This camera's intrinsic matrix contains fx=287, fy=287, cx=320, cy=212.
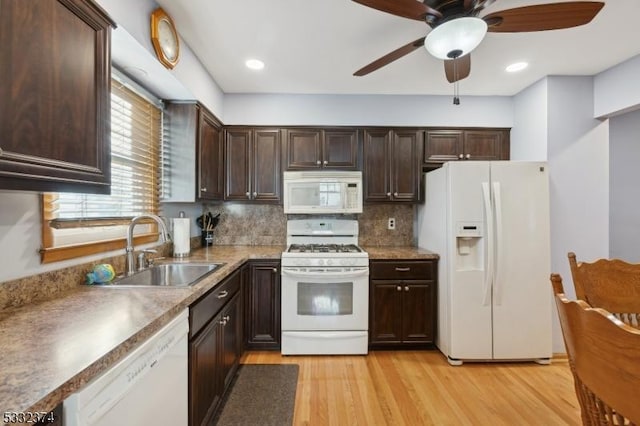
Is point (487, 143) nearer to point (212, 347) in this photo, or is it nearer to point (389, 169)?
point (389, 169)

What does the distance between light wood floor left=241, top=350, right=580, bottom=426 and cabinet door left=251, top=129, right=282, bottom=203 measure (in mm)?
1578

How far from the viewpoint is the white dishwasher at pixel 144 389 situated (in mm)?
760

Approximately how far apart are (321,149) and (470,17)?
5.95ft

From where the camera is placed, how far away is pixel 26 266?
126 centimetres

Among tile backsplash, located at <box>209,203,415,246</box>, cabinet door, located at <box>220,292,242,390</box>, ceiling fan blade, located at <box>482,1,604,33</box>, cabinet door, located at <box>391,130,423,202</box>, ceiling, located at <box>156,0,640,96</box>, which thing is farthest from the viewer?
tile backsplash, located at <box>209,203,415,246</box>

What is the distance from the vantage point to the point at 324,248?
9.75 feet

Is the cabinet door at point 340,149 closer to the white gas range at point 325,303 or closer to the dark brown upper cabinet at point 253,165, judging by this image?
the dark brown upper cabinet at point 253,165

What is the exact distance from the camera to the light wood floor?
189 cm

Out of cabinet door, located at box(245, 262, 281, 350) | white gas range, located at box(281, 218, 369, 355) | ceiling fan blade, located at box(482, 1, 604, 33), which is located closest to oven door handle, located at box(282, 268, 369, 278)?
white gas range, located at box(281, 218, 369, 355)

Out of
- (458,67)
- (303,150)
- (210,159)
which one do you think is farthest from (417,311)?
(210,159)

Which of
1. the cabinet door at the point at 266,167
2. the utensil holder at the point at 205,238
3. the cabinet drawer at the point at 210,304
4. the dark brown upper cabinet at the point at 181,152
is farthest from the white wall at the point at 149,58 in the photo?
the cabinet drawer at the point at 210,304

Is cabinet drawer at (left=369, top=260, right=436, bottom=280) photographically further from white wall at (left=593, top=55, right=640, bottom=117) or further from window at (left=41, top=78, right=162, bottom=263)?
white wall at (left=593, top=55, right=640, bottom=117)

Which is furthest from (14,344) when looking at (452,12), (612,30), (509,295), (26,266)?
(612,30)

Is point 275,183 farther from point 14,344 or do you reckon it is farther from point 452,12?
point 14,344
